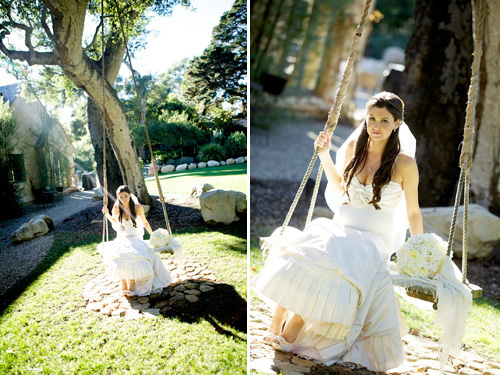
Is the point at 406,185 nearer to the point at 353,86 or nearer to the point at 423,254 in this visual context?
the point at 423,254

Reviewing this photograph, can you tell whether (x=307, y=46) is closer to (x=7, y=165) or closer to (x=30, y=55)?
(x=30, y=55)

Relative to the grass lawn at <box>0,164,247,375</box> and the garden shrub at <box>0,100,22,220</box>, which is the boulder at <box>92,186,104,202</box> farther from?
the garden shrub at <box>0,100,22,220</box>

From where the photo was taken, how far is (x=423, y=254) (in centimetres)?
251

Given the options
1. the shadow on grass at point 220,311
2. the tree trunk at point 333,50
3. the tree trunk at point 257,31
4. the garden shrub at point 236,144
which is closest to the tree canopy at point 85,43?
the garden shrub at point 236,144

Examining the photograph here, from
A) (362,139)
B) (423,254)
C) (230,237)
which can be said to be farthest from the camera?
(230,237)

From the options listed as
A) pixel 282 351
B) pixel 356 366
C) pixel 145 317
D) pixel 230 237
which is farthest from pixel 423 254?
pixel 145 317

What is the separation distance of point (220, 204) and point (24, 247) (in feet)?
4.20

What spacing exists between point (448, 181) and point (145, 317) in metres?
4.48

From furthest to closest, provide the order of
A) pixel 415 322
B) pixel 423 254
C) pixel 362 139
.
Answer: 1. pixel 415 322
2. pixel 362 139
3. pixel 423 254

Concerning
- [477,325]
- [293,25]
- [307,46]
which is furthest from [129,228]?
[307,46]

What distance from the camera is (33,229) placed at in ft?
9.23

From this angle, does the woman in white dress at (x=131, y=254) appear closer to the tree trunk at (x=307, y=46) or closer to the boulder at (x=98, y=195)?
the boulder at (x=98, y=195)

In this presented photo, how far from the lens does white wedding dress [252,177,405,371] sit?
2.46 m

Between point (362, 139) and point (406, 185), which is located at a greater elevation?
point (362, 139)
